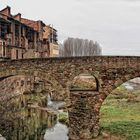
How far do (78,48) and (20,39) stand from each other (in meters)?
67.5

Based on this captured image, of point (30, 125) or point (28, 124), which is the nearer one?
point (30, 125)

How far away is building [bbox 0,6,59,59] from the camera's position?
48719mm

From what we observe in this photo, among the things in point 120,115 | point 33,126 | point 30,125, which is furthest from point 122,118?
point 30,125

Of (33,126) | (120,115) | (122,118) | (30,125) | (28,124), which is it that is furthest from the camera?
(120,115)

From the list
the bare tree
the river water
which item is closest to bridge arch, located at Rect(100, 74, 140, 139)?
the river water

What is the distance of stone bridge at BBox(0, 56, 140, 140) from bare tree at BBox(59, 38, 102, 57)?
85224 mm

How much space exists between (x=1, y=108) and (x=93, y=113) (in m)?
13.9

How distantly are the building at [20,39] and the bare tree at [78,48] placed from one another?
4009 cm

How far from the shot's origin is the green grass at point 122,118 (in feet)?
90.5

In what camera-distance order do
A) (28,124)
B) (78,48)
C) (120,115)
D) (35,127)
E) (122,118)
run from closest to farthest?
(35,127)
(28,124)
(122,118)
(120,115)
(78,48)

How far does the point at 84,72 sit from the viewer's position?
27.7 meters

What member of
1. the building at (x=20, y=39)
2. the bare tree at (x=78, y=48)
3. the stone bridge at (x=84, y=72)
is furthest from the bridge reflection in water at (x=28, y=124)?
the bare tree at (x=78, y=48)

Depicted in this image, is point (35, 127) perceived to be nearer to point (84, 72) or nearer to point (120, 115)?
point (84, 72)

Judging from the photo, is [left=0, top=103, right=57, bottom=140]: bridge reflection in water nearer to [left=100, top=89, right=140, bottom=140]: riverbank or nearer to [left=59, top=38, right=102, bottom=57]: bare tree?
[left=100, top=89, right=140, bottom=140]: riverbank
